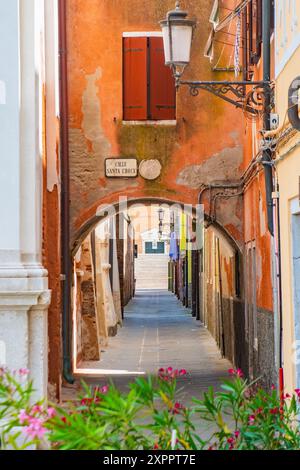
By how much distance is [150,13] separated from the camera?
18.3m

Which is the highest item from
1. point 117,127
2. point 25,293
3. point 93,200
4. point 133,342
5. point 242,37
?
point 242,37

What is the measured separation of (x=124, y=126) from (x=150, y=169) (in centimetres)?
80

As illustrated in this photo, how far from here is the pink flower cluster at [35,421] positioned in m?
5.44

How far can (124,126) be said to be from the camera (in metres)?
18.2

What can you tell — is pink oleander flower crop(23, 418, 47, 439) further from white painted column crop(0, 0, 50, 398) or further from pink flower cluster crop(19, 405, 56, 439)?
white painted column crop(0, 0, 50, 398)

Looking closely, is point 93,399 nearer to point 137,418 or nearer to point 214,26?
point 137,418

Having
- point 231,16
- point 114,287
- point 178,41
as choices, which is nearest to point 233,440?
point 178,41

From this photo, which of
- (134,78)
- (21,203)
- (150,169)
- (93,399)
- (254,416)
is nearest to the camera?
(93,399)

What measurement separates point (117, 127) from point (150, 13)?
75.5 inches

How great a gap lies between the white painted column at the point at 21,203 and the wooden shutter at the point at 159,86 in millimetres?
8070

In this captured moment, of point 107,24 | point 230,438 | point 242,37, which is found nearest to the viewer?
point 230,438

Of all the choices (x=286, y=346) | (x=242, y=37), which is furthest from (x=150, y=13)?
(x=286, y=346)

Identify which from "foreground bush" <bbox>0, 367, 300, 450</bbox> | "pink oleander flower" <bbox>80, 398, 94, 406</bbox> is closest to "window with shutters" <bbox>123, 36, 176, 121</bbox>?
"foreground bush" <bbox>0, 367, 300, 450</bbox>
